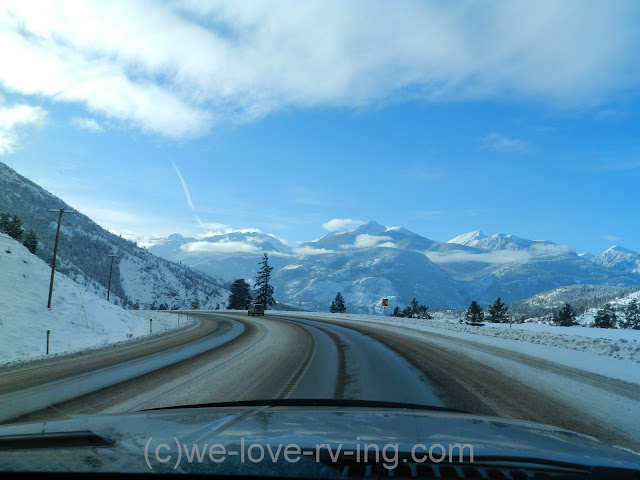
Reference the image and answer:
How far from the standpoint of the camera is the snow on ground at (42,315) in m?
15.3

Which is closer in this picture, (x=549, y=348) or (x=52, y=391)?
(x=52, y=391)

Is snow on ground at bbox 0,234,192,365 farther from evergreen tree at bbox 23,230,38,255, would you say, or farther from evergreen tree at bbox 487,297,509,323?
evergreen tree at bbox 487,297,509,323

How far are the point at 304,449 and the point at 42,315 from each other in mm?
21769

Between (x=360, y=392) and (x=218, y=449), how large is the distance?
5463 mm

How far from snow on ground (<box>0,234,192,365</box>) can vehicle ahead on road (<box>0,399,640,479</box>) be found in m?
12.0

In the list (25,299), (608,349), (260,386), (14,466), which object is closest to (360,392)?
(260,386)

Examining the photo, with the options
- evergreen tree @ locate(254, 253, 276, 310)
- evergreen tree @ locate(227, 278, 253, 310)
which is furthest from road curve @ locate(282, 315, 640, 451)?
evergreen tree @ locate(227, 278, 253, 310)

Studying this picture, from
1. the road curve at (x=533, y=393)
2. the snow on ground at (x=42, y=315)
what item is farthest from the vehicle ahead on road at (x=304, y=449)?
the snow on ground at (x=42, y=315)

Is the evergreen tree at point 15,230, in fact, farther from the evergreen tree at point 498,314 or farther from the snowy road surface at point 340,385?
Answer: the evergreen tree at point 498,314

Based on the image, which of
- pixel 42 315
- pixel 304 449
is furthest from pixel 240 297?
pixel 304 449

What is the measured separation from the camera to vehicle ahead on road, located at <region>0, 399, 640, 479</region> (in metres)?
2.09

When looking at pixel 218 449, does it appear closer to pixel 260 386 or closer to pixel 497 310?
pixel 260 386

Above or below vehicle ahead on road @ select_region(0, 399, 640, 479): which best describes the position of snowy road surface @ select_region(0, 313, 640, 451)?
below

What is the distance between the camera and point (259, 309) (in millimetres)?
52562
